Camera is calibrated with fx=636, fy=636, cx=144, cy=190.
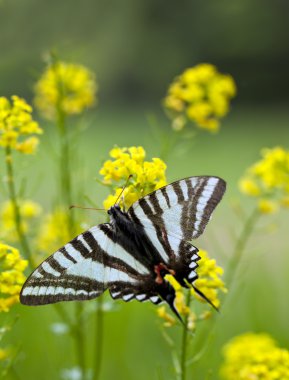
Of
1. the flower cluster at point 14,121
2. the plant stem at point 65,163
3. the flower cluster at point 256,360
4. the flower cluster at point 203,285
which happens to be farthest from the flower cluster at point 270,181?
the flower cluster at point 14,121

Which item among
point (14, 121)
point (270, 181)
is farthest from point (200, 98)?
point (14, 121)

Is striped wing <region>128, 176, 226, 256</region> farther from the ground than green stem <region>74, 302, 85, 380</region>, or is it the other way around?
striped wing <region>128, 176, 226, 256</region>

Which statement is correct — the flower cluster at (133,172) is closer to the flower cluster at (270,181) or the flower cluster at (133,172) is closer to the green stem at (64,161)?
the green stem at (64,161)

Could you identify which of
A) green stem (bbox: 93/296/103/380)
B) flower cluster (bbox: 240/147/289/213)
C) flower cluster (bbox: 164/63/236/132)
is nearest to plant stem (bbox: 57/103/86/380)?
green stem (bbox: 93/296/103/380)

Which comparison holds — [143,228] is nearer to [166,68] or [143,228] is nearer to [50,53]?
[50,53]

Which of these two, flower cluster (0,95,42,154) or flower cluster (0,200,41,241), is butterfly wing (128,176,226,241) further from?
flower cluster (0,200,41,241)

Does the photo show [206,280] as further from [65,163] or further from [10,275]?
[65,163]
